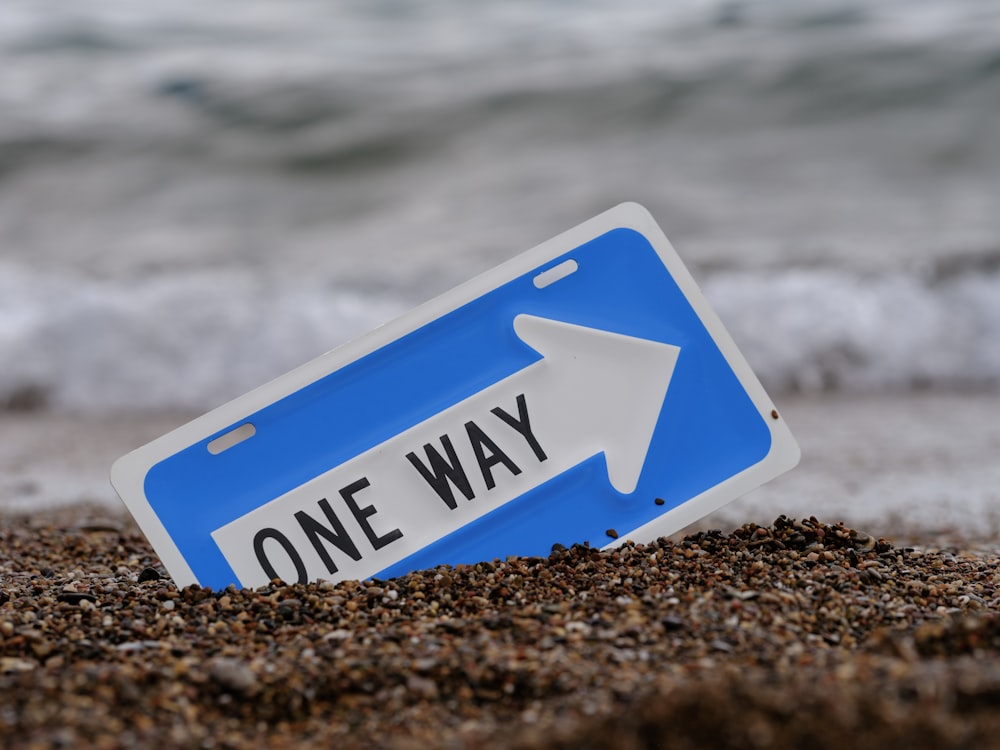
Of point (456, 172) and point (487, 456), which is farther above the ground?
point (456, 172)

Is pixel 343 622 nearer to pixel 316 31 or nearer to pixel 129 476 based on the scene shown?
pixel 129 476

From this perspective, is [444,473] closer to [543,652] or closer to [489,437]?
[489,437]

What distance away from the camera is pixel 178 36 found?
9156mm

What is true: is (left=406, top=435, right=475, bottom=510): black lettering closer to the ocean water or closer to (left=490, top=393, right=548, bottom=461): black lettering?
(left=490, top=393, right=548, bottom=461): black lettering

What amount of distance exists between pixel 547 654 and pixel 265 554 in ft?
2.21

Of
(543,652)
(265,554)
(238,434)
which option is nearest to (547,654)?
(543,652)

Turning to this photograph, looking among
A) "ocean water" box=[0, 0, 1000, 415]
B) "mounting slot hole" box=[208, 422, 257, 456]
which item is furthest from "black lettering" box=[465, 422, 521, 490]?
"ocean water" box=[0, 0, 1000, 415]

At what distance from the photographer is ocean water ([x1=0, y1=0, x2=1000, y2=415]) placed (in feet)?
17.4

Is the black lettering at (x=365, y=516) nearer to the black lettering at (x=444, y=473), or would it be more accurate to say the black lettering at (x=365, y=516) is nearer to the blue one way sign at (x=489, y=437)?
the blue one way sign at (x=489, y=437)

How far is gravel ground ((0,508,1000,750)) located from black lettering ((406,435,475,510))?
0.52 ft

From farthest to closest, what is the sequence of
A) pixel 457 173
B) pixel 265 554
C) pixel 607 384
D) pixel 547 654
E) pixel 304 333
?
pixel 457 173
pixel 304 333
pixel 607 384
pixel 265 554
pixel 547 654

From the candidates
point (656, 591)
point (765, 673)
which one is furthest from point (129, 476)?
point (765, 673)

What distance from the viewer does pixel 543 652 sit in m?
1.45

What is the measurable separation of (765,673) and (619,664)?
0.19 meters
